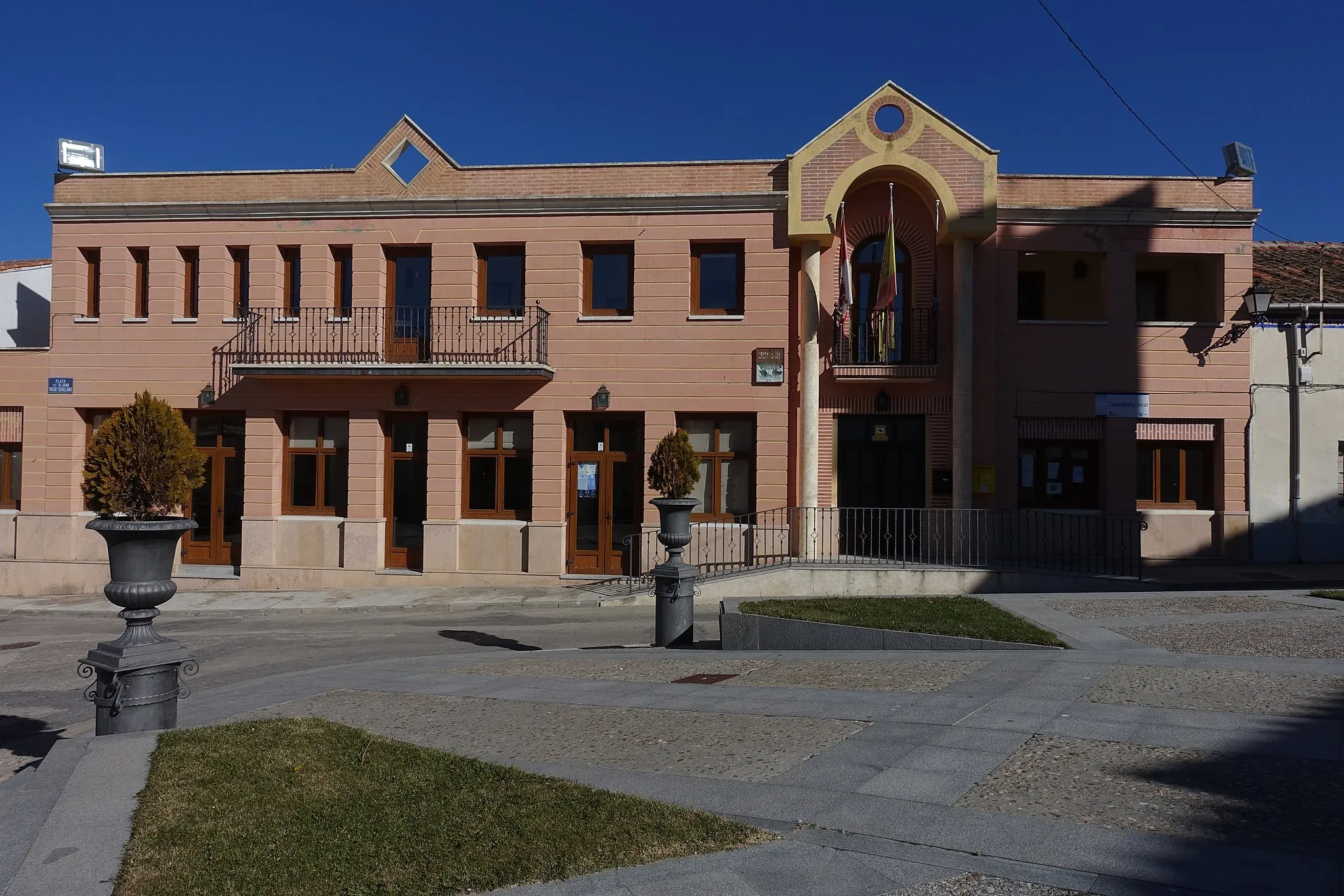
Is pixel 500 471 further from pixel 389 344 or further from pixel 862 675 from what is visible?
pixel 862 675

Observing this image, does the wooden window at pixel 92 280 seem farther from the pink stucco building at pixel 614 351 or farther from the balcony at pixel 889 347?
the balcony at pixel 889 347

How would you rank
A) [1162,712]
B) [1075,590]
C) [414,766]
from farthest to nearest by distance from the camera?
[1075,590], [1162,712], [414,766]

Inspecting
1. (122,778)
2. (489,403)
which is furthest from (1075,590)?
(122,778)

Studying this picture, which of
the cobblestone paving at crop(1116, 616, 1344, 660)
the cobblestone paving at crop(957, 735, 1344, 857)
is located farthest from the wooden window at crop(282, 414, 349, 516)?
the cobblestone paving at crop(957, 735, 1344, 857)

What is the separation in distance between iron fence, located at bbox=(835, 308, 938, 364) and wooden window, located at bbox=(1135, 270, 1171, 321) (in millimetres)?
4671

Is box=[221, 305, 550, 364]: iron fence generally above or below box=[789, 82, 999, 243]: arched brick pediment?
below

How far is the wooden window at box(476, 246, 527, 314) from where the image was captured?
17844mm

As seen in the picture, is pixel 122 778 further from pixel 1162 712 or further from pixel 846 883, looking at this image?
pixel 1162 712

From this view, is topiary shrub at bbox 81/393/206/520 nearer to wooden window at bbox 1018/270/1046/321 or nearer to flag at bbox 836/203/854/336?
flag at bbox 836/203/854/336

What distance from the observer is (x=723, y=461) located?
17.3m

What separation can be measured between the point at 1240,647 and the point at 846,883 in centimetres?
650

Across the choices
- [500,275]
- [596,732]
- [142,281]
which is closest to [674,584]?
[596,732]

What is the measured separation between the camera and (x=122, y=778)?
201 inches

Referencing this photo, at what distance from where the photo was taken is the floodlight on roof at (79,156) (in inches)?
727
